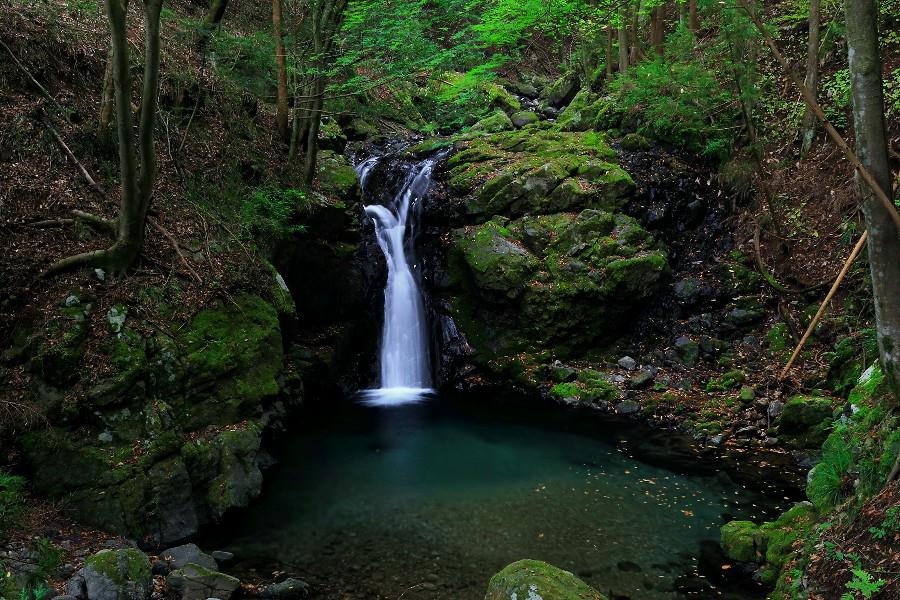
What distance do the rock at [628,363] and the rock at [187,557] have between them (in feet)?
28.4

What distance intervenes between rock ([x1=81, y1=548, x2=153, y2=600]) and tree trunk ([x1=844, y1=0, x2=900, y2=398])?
6.57m

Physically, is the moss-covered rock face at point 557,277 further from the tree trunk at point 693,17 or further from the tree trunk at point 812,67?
the tree trunk at point 693,17

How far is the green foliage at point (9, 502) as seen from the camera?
4580mm

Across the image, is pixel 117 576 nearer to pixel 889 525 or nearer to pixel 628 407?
pixel 889 525

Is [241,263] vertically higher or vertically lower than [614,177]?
lower

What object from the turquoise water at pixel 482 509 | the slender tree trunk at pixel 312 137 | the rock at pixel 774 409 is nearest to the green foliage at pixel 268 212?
the slender tree trunk at pixel 312 137

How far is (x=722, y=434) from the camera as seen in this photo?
930 cm

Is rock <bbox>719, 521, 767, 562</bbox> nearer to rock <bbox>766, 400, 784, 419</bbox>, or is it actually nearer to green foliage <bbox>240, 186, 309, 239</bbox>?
rock <bbox>766, 400, 784, 419</bbox>

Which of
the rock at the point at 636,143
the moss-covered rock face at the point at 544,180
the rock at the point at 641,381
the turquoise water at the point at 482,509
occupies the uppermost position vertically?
the rock at the point at 636,143

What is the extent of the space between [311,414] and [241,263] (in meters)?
3.60

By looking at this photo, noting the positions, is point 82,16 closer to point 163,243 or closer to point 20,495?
point 163,243

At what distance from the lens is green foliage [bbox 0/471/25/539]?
180 inches

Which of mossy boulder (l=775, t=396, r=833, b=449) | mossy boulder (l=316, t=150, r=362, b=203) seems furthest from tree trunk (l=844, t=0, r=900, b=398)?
mossy boulder (l=316, t=150, r=362, b=203)

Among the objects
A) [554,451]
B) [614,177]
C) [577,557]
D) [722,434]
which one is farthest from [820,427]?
[614,177]
